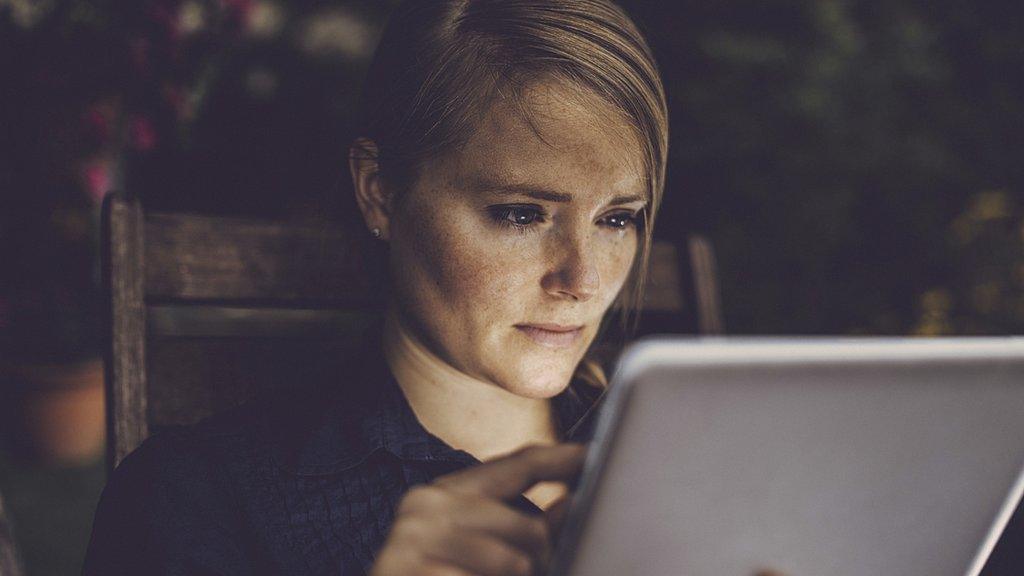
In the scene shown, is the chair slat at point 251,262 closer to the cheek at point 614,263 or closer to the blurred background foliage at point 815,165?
the cheek at point 614,263

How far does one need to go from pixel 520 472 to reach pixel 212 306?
87cm

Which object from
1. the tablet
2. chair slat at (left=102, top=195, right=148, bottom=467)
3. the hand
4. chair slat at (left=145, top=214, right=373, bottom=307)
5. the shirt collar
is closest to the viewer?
the tablet

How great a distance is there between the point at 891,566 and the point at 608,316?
0.70m

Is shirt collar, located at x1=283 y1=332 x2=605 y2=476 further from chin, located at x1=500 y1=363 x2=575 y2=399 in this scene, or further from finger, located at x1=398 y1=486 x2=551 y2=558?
finger, located at x1=398 y1=486 x2=551 y2=558

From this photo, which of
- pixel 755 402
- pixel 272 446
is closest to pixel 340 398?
pixel 272 446

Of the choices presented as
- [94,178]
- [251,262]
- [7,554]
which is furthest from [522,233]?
[94,178]

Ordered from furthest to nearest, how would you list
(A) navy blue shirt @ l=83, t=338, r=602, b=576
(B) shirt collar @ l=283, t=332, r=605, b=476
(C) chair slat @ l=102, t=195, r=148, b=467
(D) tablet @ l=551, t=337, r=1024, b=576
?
(C) chair slat @ l=102, t=195, r=148, b=467, (B) shirt collar @ l=283, t=332, r=605, b=476, (A) navy blue shirt @ l=83, t=338, r=602, b=576, (D) tablet @ l=551, t=337, r=1024, b=576

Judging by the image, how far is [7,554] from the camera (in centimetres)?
94

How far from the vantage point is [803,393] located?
525 mm

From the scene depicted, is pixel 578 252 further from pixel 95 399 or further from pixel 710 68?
pixel 95 399

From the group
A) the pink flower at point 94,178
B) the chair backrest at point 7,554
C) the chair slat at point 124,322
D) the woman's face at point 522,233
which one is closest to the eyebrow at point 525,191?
the woman's face at point 522,233

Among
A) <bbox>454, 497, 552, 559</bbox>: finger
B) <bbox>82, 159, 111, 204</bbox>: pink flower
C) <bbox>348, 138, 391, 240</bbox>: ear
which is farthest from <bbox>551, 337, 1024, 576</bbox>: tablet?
<bbox>82, 159, 111, 204</bbox>: pink flower

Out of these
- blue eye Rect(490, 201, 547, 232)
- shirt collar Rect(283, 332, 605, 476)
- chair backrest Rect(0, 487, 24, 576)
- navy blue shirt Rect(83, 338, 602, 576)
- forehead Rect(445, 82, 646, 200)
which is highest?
forehead Rect(445, 82, 646, 200)

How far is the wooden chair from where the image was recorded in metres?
1.19
